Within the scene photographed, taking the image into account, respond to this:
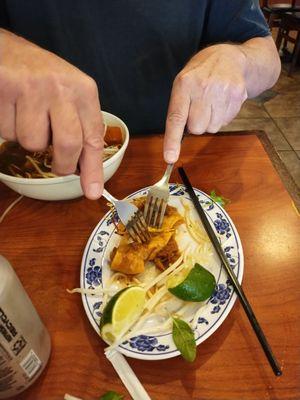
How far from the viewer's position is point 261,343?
664 millimetres

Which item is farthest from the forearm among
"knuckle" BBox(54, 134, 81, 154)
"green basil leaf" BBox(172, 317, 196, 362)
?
"green basil leaf" BBox(172, 317, 196, 362)

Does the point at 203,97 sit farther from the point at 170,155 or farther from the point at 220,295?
the point at 220,295

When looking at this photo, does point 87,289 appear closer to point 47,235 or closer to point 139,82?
point 47,235

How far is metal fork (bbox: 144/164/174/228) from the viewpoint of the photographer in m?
0.92

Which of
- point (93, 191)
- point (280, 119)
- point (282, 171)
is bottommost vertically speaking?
point (280, 119)

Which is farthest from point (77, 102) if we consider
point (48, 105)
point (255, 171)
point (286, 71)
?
point (286, 71)

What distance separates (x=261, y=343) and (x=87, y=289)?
0.42 m

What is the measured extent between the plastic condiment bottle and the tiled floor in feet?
8.30

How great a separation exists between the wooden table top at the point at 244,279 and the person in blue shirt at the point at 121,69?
20 cm

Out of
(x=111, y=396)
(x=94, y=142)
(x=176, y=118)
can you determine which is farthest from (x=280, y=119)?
(x=111, y=396)

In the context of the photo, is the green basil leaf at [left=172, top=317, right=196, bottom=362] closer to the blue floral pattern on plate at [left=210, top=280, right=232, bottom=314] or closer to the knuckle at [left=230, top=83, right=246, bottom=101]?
the blue floral pattern on plate at [left=210, top=280, right=232, bottom=314]

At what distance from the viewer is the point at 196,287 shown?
72 centimetres

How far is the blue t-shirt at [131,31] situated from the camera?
1151mm

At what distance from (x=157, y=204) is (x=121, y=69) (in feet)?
2.20
